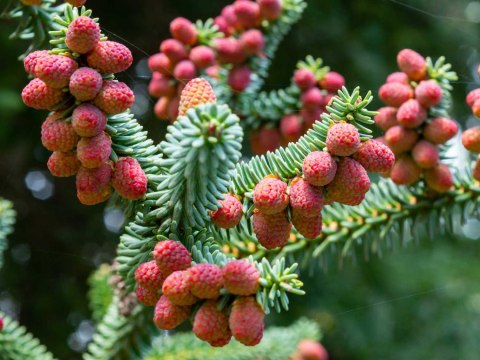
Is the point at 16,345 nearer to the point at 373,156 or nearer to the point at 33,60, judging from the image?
the point at 33,60

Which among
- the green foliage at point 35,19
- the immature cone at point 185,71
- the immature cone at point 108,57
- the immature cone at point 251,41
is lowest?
the immature cone at point 185,71

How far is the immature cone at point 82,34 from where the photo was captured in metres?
0.62

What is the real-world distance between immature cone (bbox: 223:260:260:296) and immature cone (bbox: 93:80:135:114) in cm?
18

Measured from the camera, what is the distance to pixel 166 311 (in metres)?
0.61

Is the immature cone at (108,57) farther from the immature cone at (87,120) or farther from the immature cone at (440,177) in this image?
the immature cone at (440,177)

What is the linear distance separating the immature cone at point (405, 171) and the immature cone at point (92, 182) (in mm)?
476

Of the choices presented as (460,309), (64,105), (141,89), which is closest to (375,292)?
(460,309)

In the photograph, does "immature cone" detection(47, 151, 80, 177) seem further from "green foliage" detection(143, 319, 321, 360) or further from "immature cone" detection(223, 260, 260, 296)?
"green foliage" detection(143, 319, 321, 360)

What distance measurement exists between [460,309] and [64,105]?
2.16 m

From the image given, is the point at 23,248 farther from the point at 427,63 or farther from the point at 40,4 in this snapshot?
the point at 427,63

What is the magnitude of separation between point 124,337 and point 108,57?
1.79 ft

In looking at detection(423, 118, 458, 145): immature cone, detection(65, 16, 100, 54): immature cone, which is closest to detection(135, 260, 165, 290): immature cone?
detection(65, 16, 100, 54): immature cone

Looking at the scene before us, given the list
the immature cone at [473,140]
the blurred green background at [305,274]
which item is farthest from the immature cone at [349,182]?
the blurred green background at [305,274]

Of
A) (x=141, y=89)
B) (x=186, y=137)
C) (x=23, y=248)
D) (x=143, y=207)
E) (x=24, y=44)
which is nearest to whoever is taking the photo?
(x=186, y=137)
